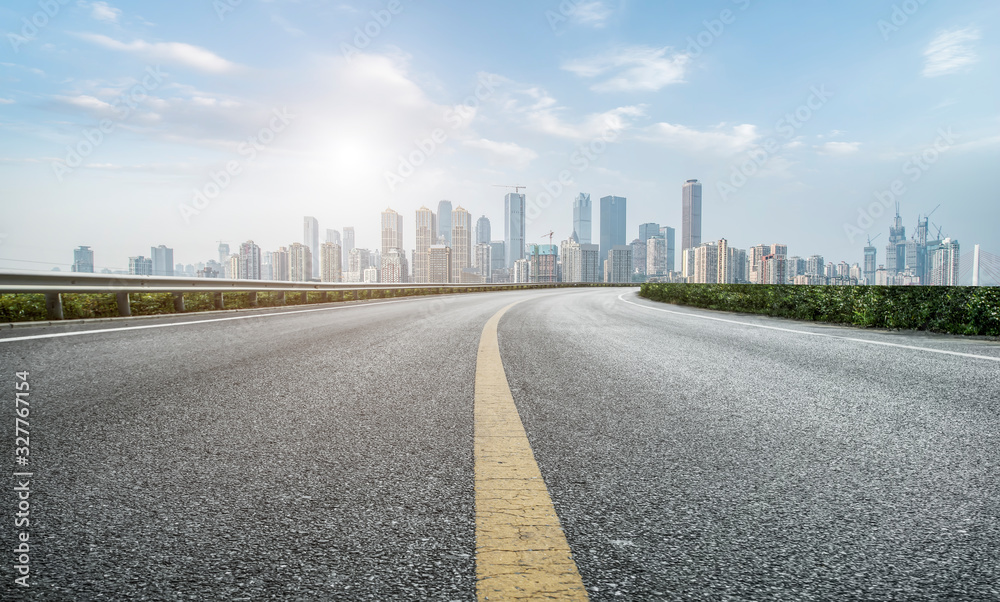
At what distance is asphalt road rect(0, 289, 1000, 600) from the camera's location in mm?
1249

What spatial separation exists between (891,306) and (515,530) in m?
11.3

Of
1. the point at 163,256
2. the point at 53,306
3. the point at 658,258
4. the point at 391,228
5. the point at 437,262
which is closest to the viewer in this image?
the point at 53,306

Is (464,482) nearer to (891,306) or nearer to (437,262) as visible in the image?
(891,306)

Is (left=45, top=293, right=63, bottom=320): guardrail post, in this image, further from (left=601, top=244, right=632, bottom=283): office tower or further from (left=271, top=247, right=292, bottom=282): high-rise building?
(left=601, top=244, right=632, bottom=283): office tower

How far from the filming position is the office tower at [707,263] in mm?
90312

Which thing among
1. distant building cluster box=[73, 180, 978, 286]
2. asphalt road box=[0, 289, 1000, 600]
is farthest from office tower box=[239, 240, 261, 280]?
asphalt road box=[0, 289, 1000, 600]

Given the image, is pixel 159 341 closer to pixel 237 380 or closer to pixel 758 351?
pixel 237 380

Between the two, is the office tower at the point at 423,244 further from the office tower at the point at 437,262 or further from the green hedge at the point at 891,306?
the green hedge at the point at 891,306

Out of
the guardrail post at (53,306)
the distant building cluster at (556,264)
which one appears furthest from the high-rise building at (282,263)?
the guardrail post at (53,306)

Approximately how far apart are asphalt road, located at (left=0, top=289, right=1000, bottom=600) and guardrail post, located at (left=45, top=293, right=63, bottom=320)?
5017mm

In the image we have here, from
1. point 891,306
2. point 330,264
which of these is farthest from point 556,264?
point 891,306

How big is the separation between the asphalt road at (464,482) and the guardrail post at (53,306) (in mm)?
5017

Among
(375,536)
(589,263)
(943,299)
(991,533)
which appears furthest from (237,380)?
(589,263)

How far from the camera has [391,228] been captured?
6708 inches
